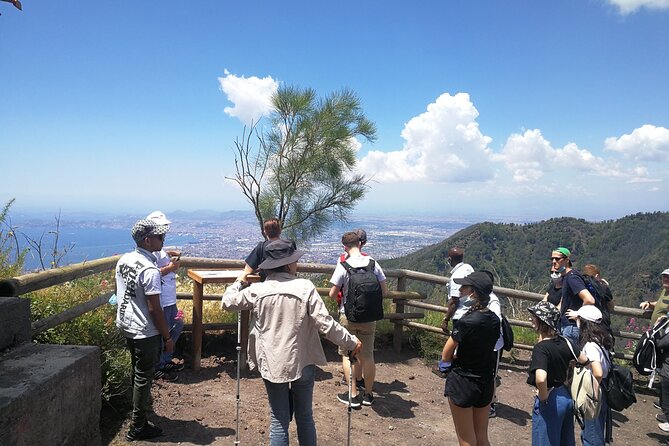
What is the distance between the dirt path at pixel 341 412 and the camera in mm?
3953

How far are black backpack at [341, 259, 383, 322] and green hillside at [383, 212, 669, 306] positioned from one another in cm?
2325

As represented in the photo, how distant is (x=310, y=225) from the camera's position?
1038cm

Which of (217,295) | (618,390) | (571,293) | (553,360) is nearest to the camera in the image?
(553,360)

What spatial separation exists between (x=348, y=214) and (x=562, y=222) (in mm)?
39161

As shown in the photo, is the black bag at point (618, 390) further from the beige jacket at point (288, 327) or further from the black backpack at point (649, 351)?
the beige jacket at point (288, 327)

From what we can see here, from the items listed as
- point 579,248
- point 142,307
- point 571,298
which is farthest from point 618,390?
point 579,248

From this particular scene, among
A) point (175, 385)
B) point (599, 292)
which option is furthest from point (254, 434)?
point (599, 292)

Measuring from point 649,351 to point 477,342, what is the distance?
312 centimetres

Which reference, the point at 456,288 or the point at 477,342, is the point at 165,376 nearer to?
the point at 456,288

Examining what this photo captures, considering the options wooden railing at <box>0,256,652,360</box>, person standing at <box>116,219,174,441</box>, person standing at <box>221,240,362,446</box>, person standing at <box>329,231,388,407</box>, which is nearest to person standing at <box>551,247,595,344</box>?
wooden railing at <box>0,256,652,360</box>

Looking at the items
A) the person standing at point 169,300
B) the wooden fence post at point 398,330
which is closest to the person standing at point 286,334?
the person standing at point 169,300

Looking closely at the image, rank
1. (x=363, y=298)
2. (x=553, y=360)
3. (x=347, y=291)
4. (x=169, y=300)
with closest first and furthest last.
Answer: (x=553, y=360) → (x=363, y=298) → (x=347, y=291) → (x=169, y=300)

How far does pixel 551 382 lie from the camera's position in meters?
3.05

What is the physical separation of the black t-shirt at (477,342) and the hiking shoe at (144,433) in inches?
101
